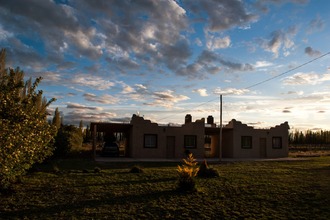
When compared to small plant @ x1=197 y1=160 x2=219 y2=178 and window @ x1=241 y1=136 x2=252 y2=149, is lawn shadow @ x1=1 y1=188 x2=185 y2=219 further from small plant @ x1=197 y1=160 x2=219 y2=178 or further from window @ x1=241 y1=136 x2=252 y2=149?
window @ x1=241 y1=136 x2=252 y2=149

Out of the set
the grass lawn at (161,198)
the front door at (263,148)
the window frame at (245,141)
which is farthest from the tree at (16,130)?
the front door at (263,148)

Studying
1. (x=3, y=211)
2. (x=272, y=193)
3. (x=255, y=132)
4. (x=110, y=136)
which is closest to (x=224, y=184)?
(x=272, y=193)

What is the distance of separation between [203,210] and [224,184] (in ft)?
12.5

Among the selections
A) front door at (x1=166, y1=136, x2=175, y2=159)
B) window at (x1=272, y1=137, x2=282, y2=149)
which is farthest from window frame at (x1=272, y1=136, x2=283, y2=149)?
front door at (x1=166, y1=136, x2=175, y2=159)

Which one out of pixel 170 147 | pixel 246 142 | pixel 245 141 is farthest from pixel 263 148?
pixel 170 147

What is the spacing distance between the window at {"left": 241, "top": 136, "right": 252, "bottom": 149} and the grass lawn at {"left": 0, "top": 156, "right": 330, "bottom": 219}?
52.5 feet

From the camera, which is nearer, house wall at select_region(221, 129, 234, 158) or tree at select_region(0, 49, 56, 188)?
tree at select_region(0, 49, 56, 188)

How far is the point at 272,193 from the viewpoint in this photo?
1105 centimetres

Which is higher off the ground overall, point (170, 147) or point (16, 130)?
point (16, 130)

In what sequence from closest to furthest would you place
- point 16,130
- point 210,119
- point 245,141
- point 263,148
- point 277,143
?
1. point 16,130
2. point 245,141
3. point 263,148
4. point 210,119
5. point 277,143

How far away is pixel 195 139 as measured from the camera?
93.4ft

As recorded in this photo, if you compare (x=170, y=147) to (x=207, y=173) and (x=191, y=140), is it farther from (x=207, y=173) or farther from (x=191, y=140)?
(x=207, y=173)

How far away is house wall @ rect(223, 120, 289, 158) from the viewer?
29.8 m

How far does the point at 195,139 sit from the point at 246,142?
5.55m
